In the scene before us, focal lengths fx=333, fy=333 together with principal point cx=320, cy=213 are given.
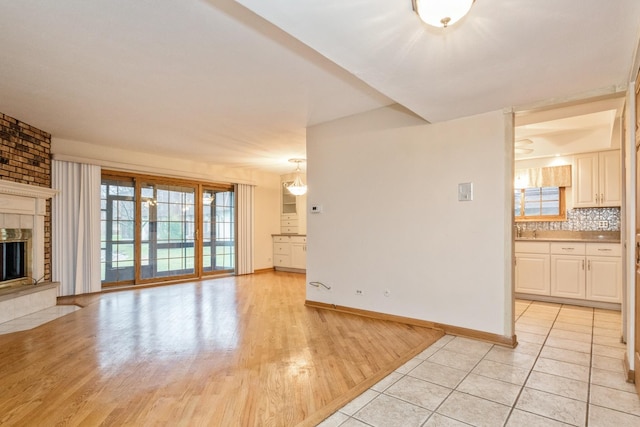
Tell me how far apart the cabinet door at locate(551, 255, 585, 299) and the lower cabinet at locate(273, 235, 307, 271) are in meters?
4.64

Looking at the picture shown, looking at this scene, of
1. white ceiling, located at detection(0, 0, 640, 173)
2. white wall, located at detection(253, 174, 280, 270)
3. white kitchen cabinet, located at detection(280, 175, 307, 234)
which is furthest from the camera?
white kitchen cabinet, located at detection(280, 175, 307, 234)

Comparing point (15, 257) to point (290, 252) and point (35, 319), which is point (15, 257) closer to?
point (35, 319)

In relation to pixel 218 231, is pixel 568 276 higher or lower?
lower

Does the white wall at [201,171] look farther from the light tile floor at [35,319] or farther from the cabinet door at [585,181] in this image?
the cabinet door at [585,181]

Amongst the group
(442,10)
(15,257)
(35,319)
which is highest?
(442,10)

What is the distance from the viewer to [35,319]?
3.92m

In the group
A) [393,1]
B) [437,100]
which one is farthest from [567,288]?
[393,1]

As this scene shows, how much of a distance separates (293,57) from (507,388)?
9.46ft

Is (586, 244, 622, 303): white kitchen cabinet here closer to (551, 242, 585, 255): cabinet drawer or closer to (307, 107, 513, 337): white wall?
(551, 242, 585, 255): cabinet drawer

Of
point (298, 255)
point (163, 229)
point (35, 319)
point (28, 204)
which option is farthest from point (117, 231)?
point (298, 255)

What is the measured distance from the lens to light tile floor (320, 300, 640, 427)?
1.92m

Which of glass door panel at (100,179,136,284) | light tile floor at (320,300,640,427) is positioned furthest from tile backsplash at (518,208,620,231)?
glass door panel at (100,179,136,284)

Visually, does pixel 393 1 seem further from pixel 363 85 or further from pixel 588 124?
pixel 588 124

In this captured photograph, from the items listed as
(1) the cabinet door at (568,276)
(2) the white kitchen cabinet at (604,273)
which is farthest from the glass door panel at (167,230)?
(2) the white kitchen cabinet at (604,273)
